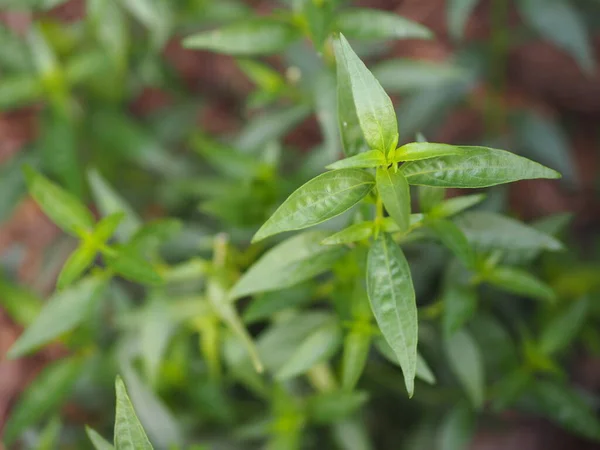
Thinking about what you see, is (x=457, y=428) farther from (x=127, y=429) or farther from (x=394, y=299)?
(x=127, y=429)

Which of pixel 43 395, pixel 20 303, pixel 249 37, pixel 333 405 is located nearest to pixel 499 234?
pixel 333 405

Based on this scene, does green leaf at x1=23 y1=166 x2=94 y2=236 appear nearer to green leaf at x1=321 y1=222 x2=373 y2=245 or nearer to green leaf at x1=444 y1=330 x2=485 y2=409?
green leaf at x1=321 y1=222 x2=373 y2=245

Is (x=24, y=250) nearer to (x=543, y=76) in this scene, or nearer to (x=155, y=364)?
(x=155, y=364)

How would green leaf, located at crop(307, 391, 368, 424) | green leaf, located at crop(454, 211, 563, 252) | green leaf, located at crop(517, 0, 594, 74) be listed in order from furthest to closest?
green leaf, located at crop(517, 0, 594, 74)
green leaf, located at crop(307, 391, 368, 424)
green leaf, located at crop(454, 211, 563, 252)

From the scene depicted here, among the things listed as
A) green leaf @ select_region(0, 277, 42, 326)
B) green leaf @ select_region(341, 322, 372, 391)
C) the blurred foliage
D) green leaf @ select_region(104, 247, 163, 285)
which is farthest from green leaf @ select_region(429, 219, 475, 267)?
green leaf @ select_region(0, 277, 42, 326)

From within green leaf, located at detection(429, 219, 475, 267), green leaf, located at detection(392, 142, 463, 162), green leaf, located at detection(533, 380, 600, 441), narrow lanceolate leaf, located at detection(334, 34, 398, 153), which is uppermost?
narrow lanceolate leaf, located at detection(334, 34, 398, 153)

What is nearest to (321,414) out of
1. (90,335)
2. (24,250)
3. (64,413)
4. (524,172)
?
(90,335)
